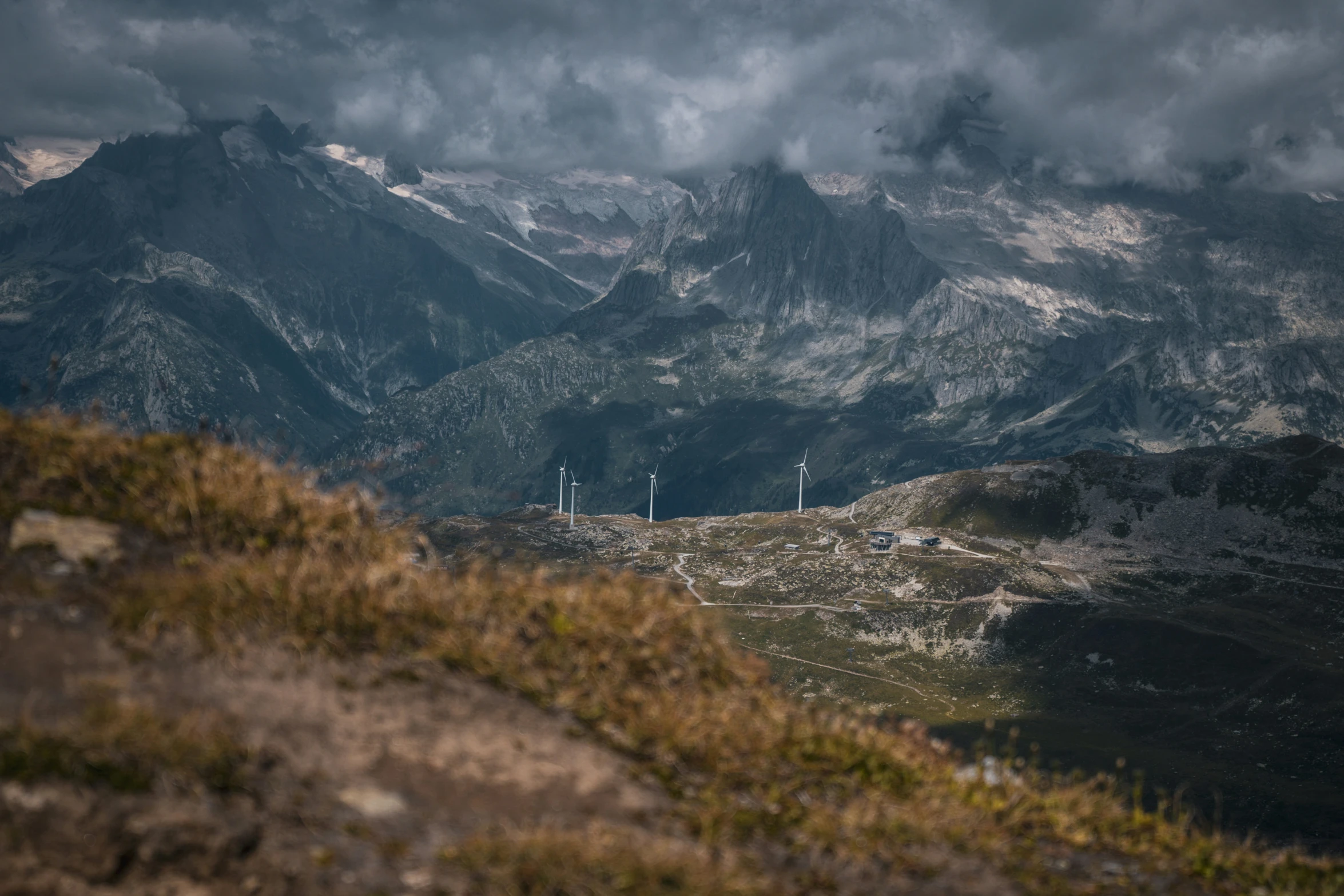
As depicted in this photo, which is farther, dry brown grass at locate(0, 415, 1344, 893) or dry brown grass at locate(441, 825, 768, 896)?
dry brown grass at locate(0, 415, 1344, 893)

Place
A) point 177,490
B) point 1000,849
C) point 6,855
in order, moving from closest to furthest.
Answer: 1. point 6,855
2. point 1000,849
3. point 177,490

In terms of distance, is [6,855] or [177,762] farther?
[177,762]

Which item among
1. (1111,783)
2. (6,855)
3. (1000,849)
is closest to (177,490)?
(6,855)

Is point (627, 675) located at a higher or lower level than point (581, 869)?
higher

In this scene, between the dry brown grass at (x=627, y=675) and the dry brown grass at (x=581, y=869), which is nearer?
the dry brown grass at (x=581, y=869)

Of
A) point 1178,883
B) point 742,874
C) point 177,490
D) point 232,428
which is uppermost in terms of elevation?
point 232,428

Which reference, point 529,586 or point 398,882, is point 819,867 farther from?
point 529,586

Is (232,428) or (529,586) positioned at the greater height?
(232,428)

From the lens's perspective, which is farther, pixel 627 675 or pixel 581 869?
pixel 627 675
